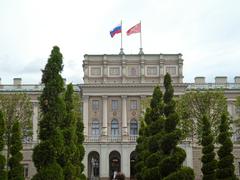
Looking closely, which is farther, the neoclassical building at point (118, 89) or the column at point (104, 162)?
the neoclassical building at point (118, 89)

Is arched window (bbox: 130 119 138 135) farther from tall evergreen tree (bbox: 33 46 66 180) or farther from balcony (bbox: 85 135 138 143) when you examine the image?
tall evergreen tree (bbox: 33 46 66 180)

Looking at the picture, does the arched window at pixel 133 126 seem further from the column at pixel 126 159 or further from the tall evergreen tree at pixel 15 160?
the tall evergreen tree at pixel 15 160

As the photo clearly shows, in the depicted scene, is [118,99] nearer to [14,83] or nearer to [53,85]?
[14,83]

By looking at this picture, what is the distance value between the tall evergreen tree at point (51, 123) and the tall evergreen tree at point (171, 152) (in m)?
6.01

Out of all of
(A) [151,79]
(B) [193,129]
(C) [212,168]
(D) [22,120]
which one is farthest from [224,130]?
(A) [151,79]

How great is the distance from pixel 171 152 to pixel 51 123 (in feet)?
24.0

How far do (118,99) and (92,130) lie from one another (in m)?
6.69

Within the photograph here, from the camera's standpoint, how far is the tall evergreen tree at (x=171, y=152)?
82.6 ft

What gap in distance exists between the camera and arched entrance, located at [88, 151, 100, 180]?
71.7 metres

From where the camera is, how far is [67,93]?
34.7 metres

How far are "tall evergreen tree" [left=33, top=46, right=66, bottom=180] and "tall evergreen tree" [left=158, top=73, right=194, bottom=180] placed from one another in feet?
19.7

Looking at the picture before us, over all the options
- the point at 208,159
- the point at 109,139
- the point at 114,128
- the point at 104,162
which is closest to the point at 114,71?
the point at 114,128

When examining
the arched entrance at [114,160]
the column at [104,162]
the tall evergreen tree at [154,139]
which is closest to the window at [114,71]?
the column at [104,162]

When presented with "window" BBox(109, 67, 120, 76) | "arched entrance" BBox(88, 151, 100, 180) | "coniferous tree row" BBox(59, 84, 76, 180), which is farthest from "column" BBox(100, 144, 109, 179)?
"coniferous tree row" BBox(59, 84, 76, 180)
